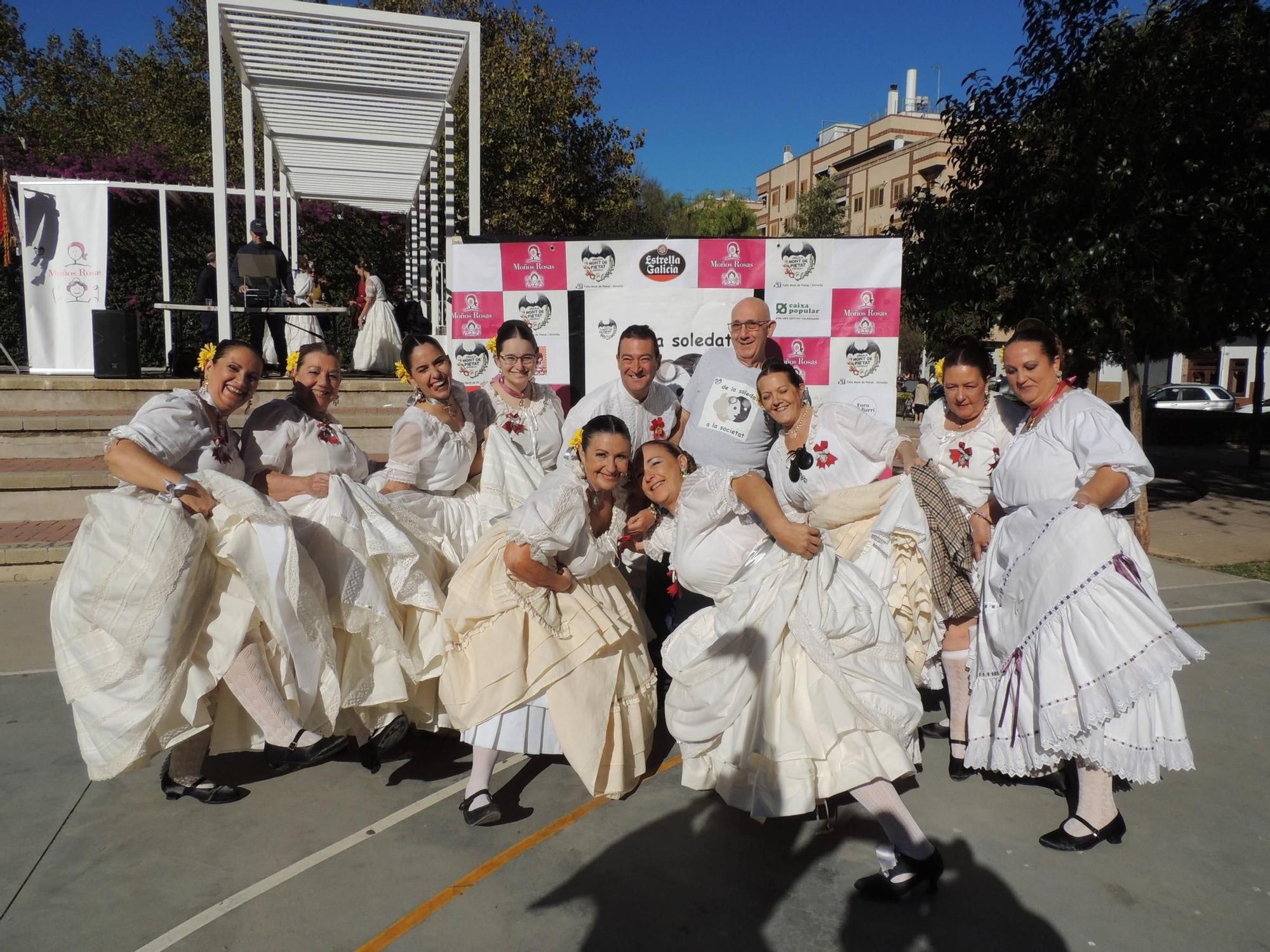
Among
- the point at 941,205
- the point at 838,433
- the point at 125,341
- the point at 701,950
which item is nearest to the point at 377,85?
Answer: the point at 125,341

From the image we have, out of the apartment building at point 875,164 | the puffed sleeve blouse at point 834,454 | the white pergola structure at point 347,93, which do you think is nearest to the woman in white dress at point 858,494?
the puffed sleeve blouse at point 834,454

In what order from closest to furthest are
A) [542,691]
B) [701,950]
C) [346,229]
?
[701,950] → [542,691] → [346,229]

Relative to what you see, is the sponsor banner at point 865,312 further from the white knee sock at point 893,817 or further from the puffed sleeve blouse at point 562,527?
the white knee sock at point 893,817

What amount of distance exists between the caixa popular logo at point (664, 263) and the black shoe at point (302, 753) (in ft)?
11.9

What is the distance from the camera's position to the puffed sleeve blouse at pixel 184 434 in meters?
3.04

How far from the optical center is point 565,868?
2.82m

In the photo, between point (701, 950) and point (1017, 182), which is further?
point (1017, 182)

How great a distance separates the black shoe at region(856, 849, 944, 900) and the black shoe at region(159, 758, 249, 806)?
91.6 inches

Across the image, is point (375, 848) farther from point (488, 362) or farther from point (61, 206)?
point (61, 206)

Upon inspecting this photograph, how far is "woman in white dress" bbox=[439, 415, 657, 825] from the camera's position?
3.08 metres

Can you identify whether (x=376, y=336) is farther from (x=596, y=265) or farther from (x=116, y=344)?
(x=596, y=265)

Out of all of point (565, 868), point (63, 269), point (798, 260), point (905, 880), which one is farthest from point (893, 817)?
point (63, 269)

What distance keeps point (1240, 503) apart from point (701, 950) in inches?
445

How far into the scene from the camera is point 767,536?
3117 mm
